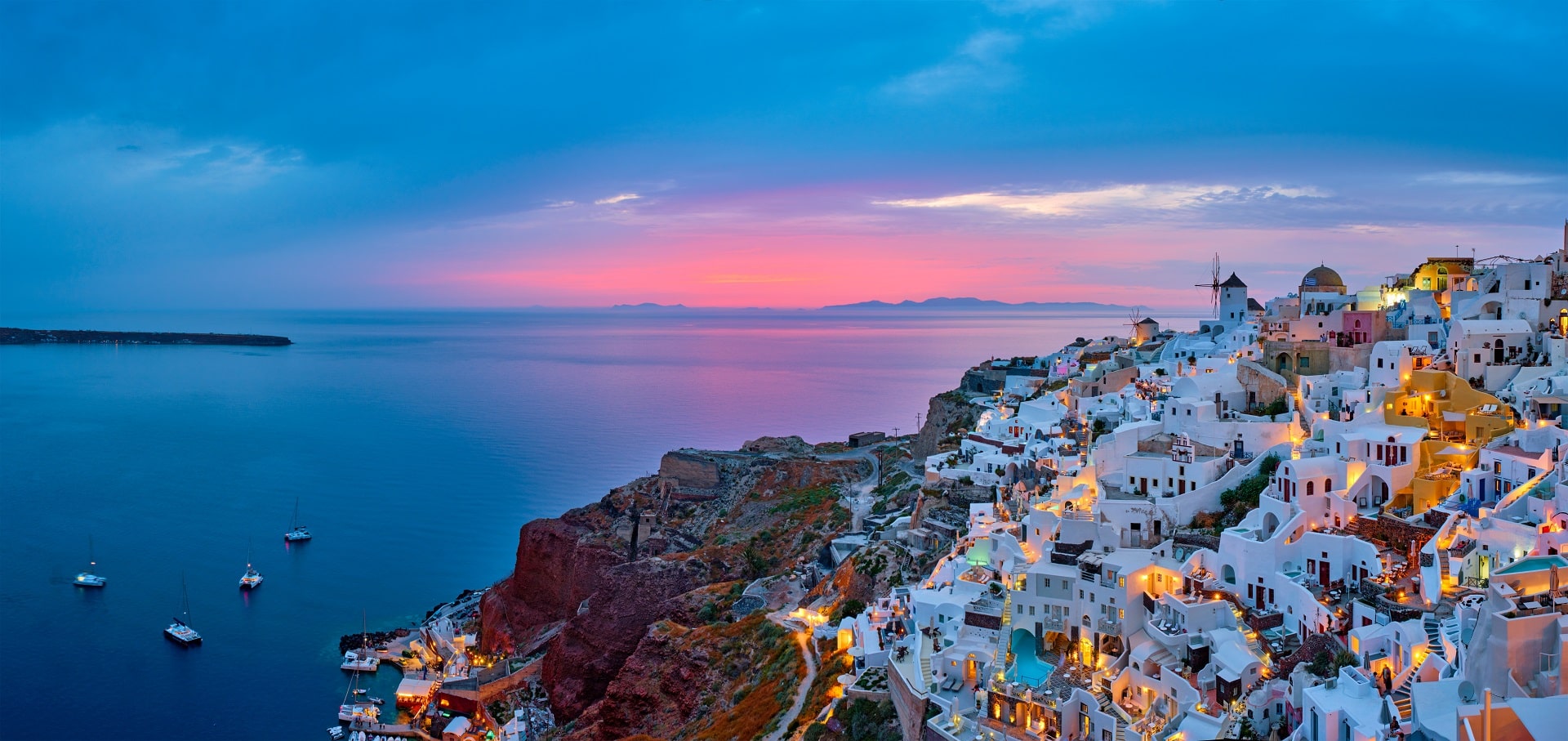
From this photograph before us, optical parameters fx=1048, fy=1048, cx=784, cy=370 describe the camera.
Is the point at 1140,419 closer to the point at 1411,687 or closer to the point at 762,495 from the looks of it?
the point at 1411,687

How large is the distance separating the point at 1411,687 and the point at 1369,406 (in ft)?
37.2

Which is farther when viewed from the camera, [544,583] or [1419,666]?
[544,583]

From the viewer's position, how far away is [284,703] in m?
35.9

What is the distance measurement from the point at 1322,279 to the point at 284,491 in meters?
60.5

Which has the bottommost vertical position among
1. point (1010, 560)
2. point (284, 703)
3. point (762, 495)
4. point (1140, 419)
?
point (284, 703)

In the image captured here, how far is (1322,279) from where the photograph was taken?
3378 centimetres

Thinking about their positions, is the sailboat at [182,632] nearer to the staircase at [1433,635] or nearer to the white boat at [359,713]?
the white boat at [359,713]

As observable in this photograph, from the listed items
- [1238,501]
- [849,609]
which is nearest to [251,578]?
[849,609]

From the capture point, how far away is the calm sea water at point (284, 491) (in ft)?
124

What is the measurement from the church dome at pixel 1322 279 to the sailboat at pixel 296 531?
48.9m

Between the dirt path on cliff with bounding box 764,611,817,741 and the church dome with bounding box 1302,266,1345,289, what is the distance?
20.0 meters

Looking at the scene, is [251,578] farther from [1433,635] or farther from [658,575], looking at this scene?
[1433,635]

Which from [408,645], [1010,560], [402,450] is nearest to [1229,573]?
[1010,560]

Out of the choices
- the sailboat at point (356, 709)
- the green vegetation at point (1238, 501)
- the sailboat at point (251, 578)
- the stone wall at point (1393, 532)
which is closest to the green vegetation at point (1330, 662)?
the stone wall at point (1393, 532)
